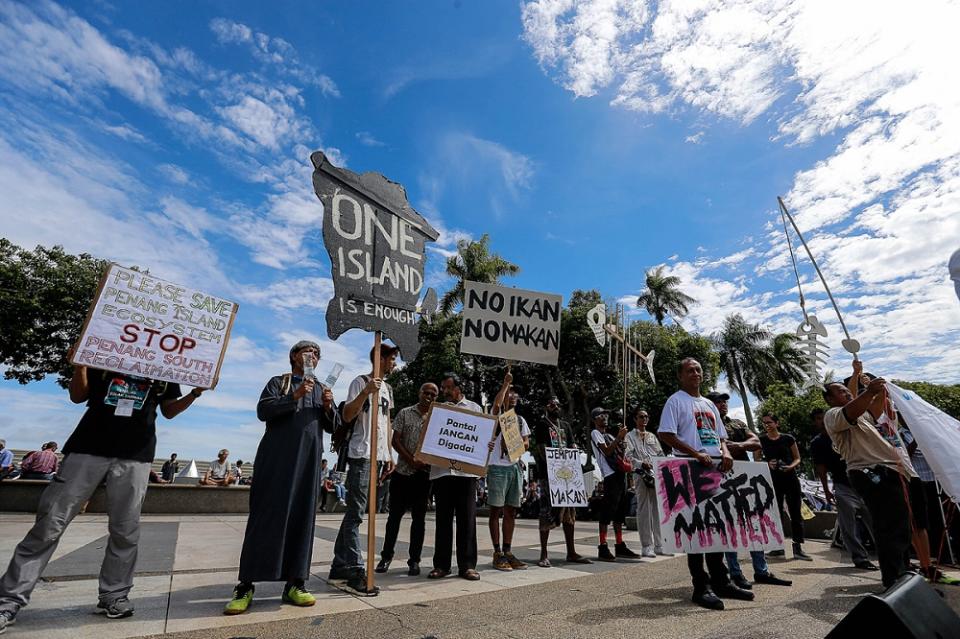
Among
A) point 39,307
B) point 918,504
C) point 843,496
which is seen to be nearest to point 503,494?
point 918,504

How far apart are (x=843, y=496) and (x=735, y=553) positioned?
3001 millimetres

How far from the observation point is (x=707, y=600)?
3.71m

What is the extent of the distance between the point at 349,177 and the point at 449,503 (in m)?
3.22

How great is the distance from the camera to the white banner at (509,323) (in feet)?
17.9

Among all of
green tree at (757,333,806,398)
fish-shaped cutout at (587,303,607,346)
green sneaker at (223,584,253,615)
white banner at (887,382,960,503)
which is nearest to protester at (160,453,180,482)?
fish-shaped cutout at (587,303,607,346)

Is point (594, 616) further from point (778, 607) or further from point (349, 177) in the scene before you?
point (349, 177)

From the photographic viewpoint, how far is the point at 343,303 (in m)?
4.33

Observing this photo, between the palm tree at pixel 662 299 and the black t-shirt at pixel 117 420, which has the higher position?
the palm tree at pixel 662 299

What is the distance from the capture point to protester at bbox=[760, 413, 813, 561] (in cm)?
680

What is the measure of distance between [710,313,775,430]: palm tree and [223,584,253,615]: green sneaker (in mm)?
39425

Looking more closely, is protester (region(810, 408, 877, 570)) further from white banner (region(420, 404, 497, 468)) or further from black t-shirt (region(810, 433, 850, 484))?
white banner (region(420, 404, 497, 468))

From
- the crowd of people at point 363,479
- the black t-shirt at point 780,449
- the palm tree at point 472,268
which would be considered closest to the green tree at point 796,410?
the palm tree at point 472,268

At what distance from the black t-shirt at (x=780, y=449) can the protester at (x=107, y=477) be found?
7.33m

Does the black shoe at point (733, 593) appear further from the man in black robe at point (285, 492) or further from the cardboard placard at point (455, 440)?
the man in black robe at point (285, 492)
